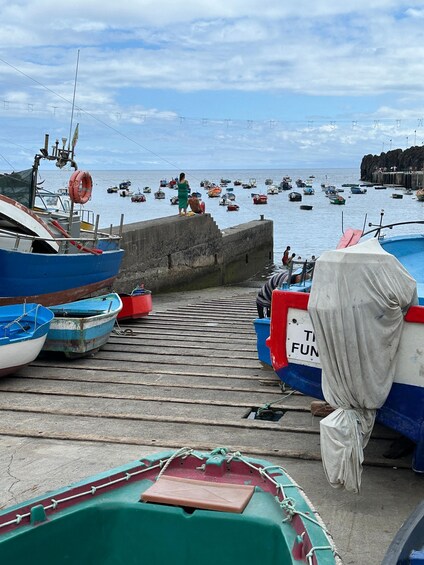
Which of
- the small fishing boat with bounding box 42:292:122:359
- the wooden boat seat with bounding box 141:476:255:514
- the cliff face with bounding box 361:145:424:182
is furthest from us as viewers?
the cliff face with bounding box 361:145:424:182

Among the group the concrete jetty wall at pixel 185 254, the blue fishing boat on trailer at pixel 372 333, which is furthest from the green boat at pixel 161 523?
the concrete jetty wall at pixel 185 254

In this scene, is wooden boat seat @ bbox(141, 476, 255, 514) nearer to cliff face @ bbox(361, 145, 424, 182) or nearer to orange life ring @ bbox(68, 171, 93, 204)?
orange life ring @ bbox(68, 171, 93, 204)

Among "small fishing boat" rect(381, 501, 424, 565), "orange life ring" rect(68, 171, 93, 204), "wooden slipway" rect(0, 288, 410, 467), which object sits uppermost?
"orange life ring" rect(68, 171, 93, 204)

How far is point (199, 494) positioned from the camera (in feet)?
10.7

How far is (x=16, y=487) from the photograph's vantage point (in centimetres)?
482

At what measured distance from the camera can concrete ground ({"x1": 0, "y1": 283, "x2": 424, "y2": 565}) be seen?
13.5 feet

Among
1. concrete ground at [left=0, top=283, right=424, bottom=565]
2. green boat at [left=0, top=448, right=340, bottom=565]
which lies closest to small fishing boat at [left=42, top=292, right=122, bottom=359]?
concrete ground at [left=0, top=283, right=424, bottom=565]

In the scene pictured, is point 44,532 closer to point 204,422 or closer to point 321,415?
point 204,422

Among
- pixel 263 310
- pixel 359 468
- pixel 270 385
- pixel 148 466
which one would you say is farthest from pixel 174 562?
pixel 263 310

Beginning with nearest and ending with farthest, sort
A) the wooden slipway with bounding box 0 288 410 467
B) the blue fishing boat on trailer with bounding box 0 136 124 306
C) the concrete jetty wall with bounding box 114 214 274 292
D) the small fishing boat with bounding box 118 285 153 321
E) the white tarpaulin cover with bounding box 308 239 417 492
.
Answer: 1. the white tarpaulin cover with bounding box 308 239 417 492
2. the wooden slipway with bounding box 0 288 410 467
3. the blue fishing boat on trailer with bounding box 0 136 124 306
4. the small fishing boat with bounding box 118 285 153 321
5. the concrete jetty wall with bounding box 114 214 274 292

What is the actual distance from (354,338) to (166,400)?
2909mm

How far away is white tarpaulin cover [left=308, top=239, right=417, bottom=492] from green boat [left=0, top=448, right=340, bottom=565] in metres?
1.08

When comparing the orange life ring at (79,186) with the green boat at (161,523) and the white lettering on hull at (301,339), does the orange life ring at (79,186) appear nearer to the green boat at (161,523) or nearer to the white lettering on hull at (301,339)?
the white lettering on hull at (301,339)

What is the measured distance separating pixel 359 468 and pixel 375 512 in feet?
1.09
